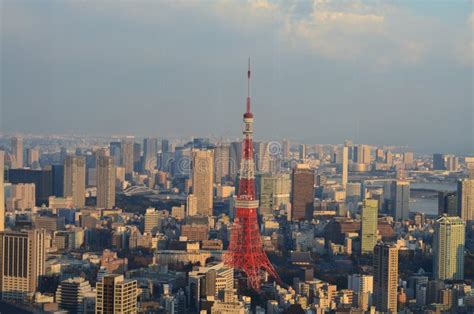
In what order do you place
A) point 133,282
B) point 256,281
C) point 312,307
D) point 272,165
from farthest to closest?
point 272,165, point 256,281, point 312,307, point 133,282

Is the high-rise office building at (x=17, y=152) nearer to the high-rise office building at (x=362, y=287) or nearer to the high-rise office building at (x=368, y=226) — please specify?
the high-rise office building at (x=362, y=287)

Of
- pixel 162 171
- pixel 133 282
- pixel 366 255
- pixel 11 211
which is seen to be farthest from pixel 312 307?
pixel 162 171

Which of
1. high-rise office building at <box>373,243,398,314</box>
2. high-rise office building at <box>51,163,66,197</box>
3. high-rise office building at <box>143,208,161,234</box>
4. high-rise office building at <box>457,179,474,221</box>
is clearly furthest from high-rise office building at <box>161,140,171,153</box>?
high-rise office building at <box>457,179,474,221</box>

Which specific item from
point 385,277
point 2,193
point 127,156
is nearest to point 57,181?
point 127,156

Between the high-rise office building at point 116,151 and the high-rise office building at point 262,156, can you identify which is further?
the high-rise office building at point 116,151

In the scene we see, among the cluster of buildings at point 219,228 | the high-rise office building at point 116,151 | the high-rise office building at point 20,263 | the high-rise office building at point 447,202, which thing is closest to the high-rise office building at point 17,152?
the cluster of buildings at point 219,228

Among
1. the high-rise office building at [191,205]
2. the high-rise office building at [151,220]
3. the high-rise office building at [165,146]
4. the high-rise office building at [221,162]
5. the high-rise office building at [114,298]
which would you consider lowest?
the high-rise office building at [114,298]

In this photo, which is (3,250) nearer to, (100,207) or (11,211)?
(11,211)
